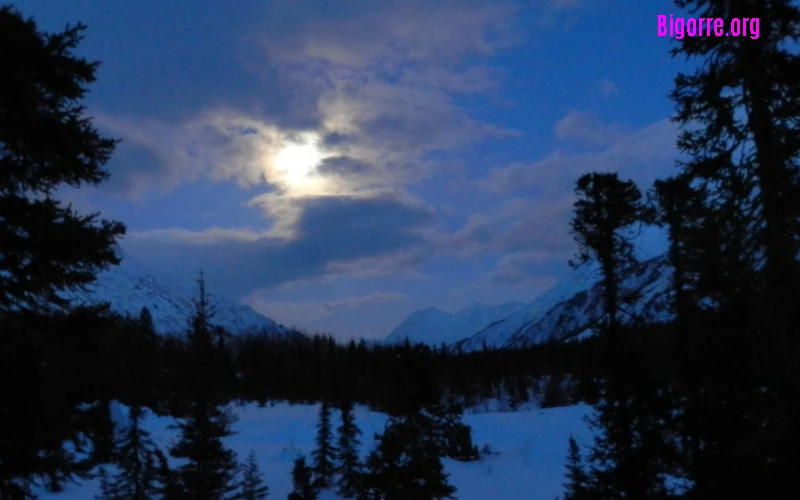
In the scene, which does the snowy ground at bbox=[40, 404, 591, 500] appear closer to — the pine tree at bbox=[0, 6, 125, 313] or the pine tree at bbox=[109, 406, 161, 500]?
the pine tree at bbox=[109, 406, 161, 500]

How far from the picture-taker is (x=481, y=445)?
56688 mm

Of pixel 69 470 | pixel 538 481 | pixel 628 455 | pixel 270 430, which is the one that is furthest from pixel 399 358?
pixel 270 430

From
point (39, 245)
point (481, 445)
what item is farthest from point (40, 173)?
point (481, 445)

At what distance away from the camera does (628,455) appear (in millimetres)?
15242

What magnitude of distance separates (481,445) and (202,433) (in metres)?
38.8

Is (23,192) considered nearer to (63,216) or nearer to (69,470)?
(63,216)

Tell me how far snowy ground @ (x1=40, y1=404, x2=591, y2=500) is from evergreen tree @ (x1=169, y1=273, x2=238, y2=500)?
15846mm

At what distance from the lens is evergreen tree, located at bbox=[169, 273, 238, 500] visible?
22.0 meters

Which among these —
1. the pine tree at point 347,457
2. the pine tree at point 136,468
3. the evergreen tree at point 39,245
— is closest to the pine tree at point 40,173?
the evergreen tree at point 39,245

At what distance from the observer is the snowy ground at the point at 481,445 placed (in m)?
40.1

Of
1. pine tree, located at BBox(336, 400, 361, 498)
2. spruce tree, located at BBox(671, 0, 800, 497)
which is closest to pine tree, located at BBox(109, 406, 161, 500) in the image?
pine tree, located at BBox(336, 400, 361, 498)

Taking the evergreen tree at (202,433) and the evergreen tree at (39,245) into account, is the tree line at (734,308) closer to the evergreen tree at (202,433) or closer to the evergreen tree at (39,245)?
the evergreen tree at (39,245)

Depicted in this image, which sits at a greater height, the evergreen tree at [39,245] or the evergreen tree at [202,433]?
the evergreen tree at [39,245]

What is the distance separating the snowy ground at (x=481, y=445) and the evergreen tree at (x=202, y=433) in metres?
15.8
